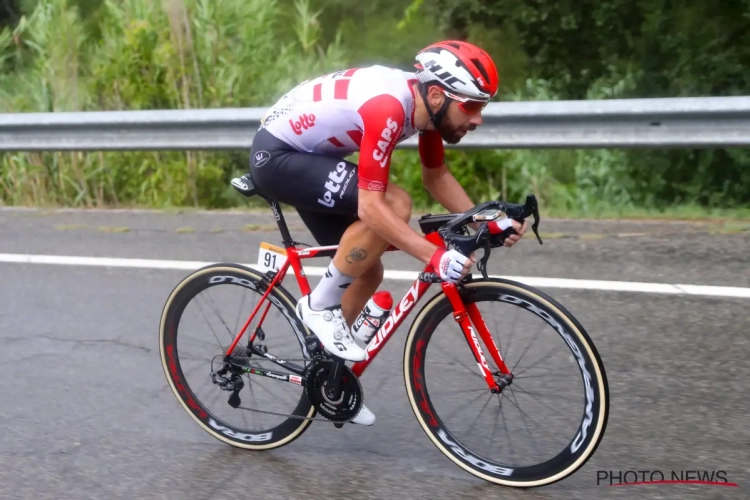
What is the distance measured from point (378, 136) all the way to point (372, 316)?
76 centimetres

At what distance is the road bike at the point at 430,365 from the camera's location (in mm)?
3408

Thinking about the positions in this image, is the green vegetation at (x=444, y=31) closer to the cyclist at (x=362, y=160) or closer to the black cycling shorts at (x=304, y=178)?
the cyclist at (x=362, y=160)

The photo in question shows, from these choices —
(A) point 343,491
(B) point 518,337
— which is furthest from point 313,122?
(A) point 343,491

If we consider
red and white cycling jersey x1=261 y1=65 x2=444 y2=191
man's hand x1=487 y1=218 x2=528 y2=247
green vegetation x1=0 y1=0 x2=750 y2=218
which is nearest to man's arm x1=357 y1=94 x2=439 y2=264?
red and white cycling jersey x1=261 y1=65 x2=444 y2=191

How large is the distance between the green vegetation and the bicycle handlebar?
4911 millimetres

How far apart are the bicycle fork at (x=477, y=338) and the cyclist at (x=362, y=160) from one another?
207 millimetres

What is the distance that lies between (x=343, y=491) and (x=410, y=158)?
5.88 meters

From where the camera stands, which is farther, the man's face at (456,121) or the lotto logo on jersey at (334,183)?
the lotto logo on jersey at (334,183)

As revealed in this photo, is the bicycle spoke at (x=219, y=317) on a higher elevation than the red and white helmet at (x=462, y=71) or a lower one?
lower

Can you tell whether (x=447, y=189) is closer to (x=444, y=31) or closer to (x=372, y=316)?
(x=372, y=316)

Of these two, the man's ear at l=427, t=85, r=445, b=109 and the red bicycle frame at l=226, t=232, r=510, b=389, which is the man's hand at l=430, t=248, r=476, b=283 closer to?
the red bicycle frame at l=226, t=232, r=510, b=389

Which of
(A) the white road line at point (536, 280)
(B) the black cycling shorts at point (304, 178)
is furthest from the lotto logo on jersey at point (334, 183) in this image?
(A) the white road line at point (536, 280)

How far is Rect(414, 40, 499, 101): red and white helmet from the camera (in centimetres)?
334

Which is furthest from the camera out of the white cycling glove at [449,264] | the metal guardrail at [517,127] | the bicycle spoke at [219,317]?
the metal guardrail at [517,127]
